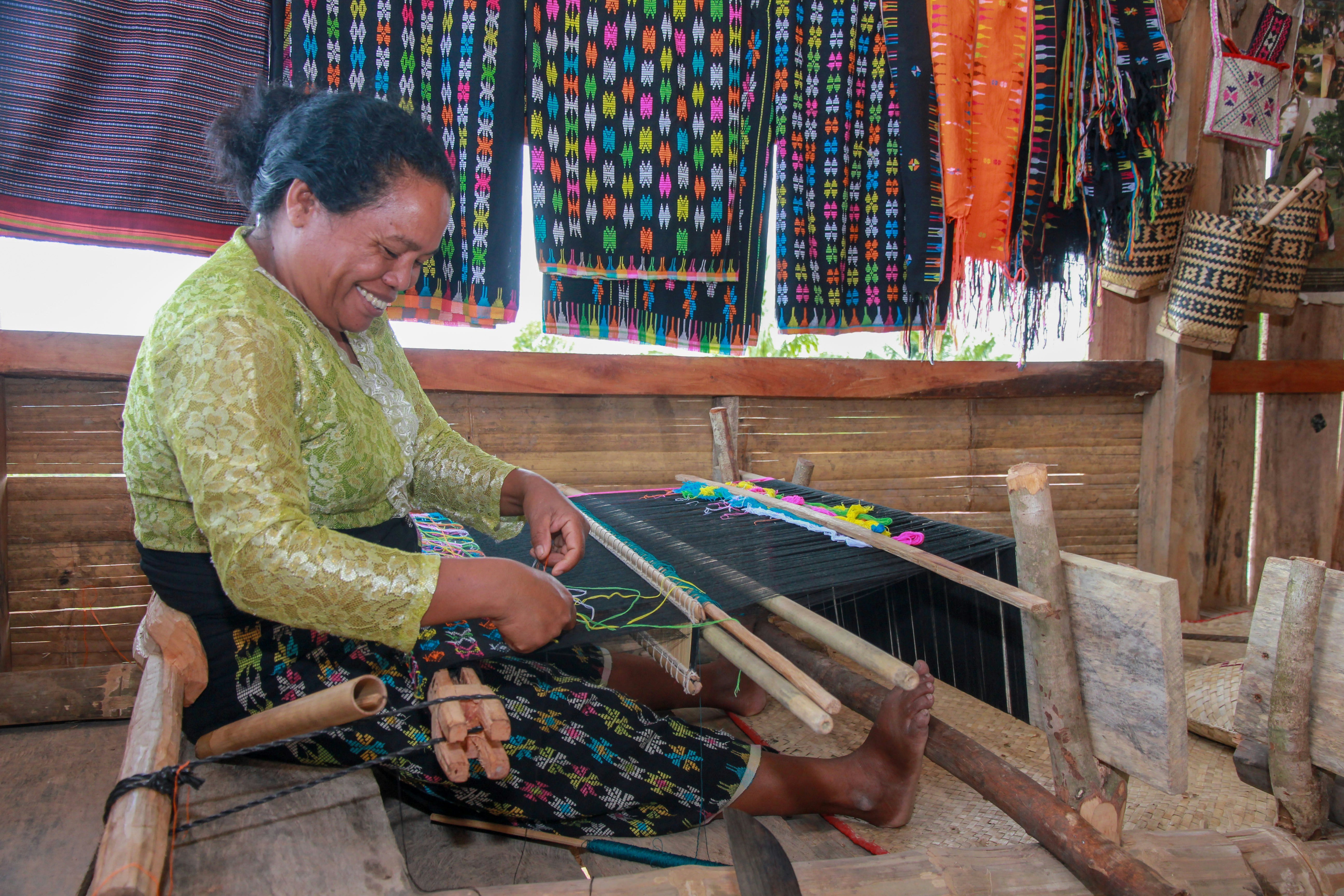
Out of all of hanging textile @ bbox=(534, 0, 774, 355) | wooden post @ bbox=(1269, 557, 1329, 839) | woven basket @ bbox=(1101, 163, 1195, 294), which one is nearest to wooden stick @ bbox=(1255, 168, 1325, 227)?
woven basket @ bbox=(1101, 163, 1195, 294)

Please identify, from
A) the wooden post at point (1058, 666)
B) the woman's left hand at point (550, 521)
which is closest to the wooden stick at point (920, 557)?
the wooden post at point (1058, 666)

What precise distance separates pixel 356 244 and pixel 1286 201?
11.2 ft

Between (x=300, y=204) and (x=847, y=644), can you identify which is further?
(x=847, y=644)

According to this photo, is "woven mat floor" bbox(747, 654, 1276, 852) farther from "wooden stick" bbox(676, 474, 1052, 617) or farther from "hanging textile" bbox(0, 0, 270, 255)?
"hanging textile" bbox(0, 0, 270, 255)

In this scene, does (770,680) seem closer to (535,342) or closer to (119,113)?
(119,113)

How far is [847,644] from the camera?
50.2 inches

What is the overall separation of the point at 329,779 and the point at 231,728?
0.22 m

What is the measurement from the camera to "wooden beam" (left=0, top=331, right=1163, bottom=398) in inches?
92.0

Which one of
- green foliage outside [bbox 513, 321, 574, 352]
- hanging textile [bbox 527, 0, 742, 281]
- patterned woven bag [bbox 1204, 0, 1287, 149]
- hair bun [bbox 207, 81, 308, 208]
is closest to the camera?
hair bun [bbox 207, 81, 308, 208]

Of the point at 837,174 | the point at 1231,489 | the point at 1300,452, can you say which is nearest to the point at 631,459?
the point at 837,174

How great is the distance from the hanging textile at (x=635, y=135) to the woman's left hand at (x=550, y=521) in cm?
132

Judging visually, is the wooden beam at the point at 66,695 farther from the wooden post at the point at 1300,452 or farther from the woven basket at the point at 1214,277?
the wooden post at the point at 1300,452

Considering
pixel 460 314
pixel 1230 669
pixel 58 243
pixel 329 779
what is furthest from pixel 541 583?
pixel 1230 669

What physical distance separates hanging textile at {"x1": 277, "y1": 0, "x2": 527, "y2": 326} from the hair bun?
45.1 inches
